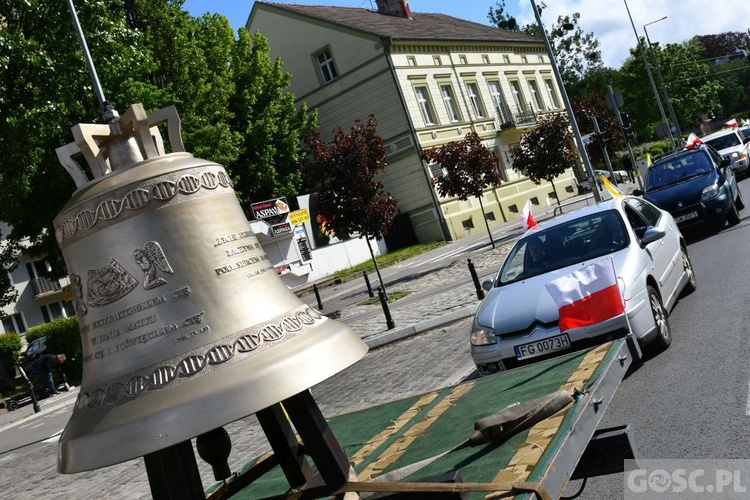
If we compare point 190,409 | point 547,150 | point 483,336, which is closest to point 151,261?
point 190,409

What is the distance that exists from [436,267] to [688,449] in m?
21.8

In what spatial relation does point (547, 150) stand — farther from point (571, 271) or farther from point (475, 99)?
point (571, 271)

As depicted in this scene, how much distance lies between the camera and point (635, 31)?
52.7 metres

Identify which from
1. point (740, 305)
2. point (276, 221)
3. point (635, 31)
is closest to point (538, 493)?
point (740, 305)

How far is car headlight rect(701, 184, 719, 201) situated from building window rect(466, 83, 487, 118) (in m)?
29.4

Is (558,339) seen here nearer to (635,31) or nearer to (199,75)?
(199,75)

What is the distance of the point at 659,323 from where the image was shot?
820 cm

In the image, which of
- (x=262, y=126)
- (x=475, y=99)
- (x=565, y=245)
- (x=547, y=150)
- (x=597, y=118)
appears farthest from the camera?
(x=475, y=99)

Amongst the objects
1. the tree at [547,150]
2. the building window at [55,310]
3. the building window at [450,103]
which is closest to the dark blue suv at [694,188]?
the tree at [547,150]

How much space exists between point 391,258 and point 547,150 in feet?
27.6

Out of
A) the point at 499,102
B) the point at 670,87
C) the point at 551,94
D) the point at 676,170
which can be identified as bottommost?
the point at 676,170

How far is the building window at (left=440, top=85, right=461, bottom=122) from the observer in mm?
42938

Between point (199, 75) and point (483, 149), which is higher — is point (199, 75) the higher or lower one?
the higher one

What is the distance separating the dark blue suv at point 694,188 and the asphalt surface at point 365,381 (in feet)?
15.2
